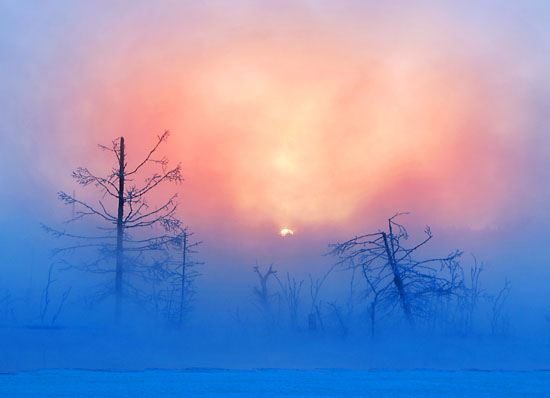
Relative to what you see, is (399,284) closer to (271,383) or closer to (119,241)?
(119,241)

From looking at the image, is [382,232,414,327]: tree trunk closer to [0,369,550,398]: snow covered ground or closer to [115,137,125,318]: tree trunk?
[0,369,550,398]: snow covered ground

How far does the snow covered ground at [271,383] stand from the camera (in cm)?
388

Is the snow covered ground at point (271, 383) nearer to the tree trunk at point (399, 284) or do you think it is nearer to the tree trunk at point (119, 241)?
the tree trunk at point (399, 284)

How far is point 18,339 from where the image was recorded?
686cm

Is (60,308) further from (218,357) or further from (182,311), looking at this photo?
(218,357)

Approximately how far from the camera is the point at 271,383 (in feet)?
14.0

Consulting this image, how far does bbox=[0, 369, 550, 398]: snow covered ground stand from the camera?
388 cm

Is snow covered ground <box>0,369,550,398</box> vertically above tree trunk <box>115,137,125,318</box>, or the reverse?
tree trunk <box>115,137,125,318</box>

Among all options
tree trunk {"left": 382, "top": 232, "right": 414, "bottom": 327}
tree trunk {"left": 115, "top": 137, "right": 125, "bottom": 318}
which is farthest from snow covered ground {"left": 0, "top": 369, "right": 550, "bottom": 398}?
tree trunk {"left": 115, "top": 137, "right": 125, "bottom": 318}

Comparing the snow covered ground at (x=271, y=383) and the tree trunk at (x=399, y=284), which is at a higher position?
the tree trunk at (x=399, y=284)

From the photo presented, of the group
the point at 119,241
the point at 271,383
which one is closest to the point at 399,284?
the point at 119,241

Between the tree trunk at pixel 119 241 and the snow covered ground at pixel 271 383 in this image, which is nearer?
the snow covered ground at pixel 271 383

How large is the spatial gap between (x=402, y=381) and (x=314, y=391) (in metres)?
0.91

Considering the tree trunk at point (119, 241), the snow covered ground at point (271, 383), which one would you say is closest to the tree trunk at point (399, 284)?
the snow covered ground at point (271, 383)
